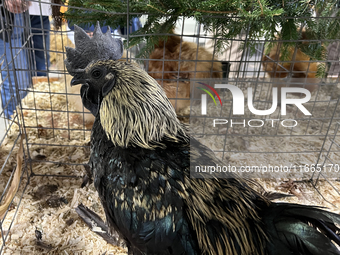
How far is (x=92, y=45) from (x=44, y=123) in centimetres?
235

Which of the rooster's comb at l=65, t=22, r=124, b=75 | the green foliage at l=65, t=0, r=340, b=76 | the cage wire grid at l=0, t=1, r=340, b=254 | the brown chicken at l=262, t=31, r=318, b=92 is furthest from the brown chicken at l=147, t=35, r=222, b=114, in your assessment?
the rooster's comb at l=65, t=22, r=124, b=75

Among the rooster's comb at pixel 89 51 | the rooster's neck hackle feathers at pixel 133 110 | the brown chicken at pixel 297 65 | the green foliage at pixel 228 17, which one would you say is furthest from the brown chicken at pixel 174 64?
the rooster's neck hackle feathers at pixel 133 110

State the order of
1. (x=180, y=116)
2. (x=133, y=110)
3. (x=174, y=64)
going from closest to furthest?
(x=133, y=110), (x=180, y=116), (x=174, y=64)

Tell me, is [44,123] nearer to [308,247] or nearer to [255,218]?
[255,218]

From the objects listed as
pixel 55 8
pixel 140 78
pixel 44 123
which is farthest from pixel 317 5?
pixel 44 123

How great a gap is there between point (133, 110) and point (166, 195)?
0.52 m

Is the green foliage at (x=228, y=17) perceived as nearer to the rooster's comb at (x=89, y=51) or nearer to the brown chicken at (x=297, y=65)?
the rooster's comb at (x=89, y=51)

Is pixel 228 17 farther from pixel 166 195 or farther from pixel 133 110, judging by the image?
pixel 166 195

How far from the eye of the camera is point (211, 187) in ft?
4.88

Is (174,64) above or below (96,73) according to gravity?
below

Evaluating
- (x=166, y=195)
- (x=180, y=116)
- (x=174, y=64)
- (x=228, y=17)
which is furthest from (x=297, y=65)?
(x=166, y=195)

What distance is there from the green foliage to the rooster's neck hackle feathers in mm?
625

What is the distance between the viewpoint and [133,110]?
60.3 inches

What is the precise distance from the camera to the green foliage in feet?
6.20
